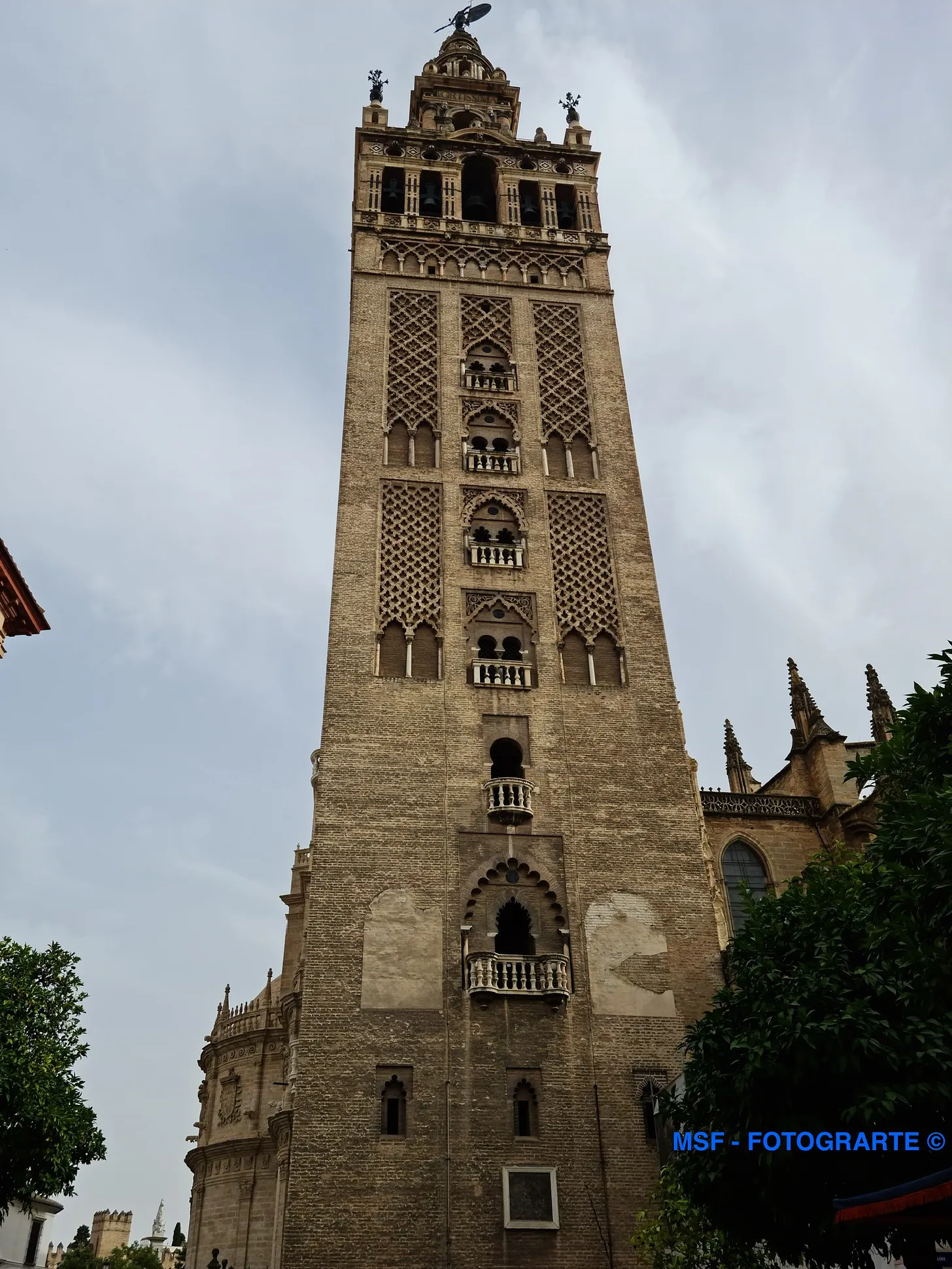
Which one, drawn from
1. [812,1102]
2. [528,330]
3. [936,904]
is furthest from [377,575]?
[936,904]

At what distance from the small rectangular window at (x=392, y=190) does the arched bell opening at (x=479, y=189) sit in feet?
7.16

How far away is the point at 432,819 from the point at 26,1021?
8498mm

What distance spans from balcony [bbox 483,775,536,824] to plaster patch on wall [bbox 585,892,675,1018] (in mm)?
2136

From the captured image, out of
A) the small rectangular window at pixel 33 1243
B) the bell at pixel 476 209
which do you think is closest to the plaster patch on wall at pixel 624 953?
the bell at pixel 476 209

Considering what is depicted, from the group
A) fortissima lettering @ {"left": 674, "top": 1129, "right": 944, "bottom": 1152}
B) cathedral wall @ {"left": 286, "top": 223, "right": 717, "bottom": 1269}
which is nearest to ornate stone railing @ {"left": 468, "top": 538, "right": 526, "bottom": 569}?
cathedral wall @ {"left": 286, "top": 223, "right": 717, "bottom": 1269}

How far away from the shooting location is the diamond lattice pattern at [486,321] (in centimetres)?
2802

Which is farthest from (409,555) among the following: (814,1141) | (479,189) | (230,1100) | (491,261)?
(479,189)

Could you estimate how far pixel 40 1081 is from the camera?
19.3 metres

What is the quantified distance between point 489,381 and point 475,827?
12055 millimetres

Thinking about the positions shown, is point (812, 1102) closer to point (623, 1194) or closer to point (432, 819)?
point (623, 1194)

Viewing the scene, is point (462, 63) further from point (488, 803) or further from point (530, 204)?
point (488, 803)

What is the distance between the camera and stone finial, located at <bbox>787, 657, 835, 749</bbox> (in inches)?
1150

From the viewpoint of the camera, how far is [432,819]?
20.3 meters

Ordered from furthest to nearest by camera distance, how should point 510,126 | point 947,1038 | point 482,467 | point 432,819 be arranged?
point 510,126
point 482,467
point 432,819
point 947,1038
